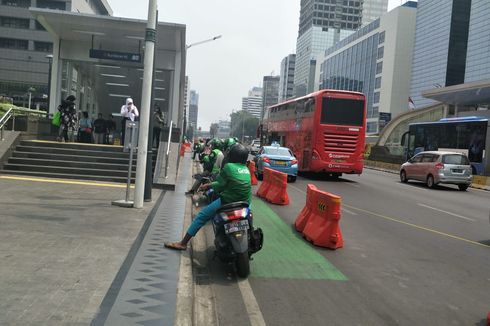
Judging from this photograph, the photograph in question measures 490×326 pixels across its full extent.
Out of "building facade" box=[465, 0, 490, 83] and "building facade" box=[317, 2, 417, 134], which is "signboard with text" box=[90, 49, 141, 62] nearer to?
"building facade" box=[465, 0, 490, 83]

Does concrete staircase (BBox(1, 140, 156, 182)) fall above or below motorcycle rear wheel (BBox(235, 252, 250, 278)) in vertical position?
above

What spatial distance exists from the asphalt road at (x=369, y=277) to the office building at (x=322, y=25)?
509ft

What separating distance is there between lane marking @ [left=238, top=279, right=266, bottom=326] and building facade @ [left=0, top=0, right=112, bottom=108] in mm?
75255

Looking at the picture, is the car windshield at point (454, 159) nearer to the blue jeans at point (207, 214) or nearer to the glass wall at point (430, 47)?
the blue jeans at point (207, 214)

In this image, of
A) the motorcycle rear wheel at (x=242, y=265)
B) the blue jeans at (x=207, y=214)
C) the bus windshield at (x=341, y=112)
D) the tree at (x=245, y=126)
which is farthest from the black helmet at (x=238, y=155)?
the tree at (x=245, y=126)

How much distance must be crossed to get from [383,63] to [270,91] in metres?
74.9

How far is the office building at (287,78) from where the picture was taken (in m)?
183

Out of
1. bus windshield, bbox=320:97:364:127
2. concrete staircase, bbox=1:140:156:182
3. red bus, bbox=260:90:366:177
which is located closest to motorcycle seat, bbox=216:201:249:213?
concrete staircase, bbox=1:140:156:182

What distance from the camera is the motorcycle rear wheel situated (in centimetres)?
613


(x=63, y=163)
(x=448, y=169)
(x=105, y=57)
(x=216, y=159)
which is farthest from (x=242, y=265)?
(x=448, y=169)

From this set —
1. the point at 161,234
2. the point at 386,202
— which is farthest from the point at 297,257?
the point at 386,202

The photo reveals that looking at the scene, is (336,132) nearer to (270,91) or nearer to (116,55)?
(116,55)

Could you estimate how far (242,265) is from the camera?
6.15m

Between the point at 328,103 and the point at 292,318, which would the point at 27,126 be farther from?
the point at 292,318
